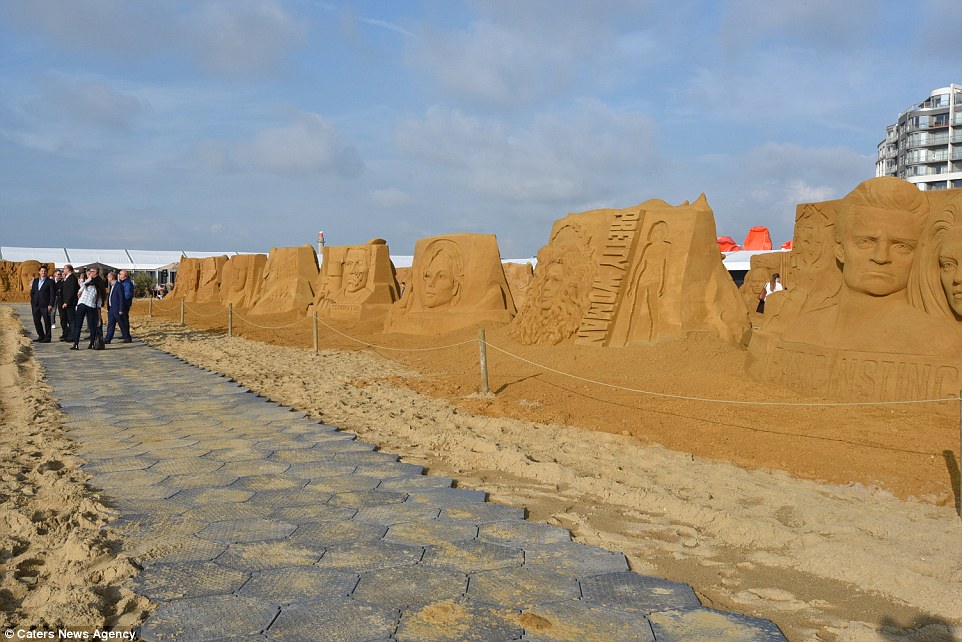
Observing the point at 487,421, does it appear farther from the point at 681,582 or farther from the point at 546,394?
the point at 681,582

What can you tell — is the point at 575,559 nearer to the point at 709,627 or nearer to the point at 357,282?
the point at 709,627

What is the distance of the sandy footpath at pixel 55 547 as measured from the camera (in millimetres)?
2510

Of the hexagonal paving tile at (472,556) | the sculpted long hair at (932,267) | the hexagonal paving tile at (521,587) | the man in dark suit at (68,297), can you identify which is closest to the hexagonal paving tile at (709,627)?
the hexagonal paving tile at (521,587)

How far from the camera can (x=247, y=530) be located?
3473 mm

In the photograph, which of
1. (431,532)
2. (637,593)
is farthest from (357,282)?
(637,593)

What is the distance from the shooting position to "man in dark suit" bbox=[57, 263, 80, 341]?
1290 cm

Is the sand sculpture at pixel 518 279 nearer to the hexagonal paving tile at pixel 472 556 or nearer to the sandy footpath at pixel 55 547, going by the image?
the sandy footpath at pixel 55 547

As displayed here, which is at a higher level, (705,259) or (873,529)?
(705,259)

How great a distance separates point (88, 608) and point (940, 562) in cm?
352

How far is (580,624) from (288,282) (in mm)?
20498

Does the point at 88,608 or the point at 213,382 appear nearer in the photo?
the point at 88,608

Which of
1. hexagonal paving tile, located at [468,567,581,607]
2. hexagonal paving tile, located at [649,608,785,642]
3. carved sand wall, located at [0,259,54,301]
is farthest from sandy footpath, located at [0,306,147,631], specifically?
carved sand wall, located at [0,259,54,301]

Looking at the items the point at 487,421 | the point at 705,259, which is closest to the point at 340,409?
the point at 487,421

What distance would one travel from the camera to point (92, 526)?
3.41m
